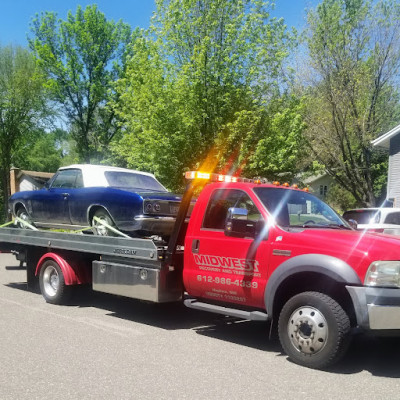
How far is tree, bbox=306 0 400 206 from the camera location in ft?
73.4

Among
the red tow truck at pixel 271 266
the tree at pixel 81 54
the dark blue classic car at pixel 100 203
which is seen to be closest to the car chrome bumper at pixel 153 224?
the dark blue classic car at pixel 100 203

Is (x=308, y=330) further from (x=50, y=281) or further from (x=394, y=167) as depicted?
(x=394, y=167)

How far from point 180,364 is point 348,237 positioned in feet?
7.09

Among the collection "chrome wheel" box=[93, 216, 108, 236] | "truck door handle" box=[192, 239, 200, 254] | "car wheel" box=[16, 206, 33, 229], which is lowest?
"truck door handle" box=[192, 239, 200, 254]

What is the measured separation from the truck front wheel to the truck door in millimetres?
434

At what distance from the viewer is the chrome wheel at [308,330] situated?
474 centimetres

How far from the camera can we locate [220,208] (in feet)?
19.9

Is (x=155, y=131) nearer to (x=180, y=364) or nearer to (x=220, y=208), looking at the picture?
(x=220, y=208)

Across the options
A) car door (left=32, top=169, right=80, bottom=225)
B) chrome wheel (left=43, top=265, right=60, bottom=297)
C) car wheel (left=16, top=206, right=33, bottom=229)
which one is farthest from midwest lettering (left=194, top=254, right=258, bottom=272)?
car wheel (left=16, top=206, right=33, bottom=229)

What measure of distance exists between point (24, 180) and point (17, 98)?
28.0 ft

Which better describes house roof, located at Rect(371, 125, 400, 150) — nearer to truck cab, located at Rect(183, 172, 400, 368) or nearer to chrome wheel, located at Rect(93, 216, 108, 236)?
truck cab, located at Rect(183, 172, 400, 368)

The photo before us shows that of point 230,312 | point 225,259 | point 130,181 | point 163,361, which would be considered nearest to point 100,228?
point 130,181

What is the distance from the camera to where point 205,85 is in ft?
55.0

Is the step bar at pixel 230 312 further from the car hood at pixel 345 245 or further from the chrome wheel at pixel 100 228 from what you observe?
the chrome wheel at pixel 100 228
